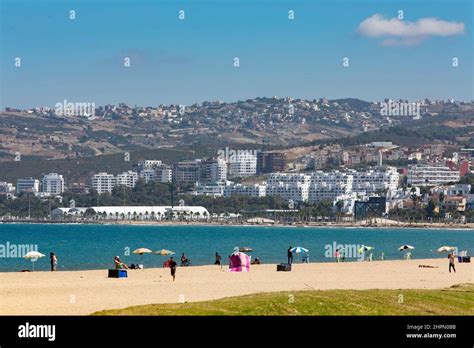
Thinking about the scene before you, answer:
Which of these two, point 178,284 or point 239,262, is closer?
point 178,284

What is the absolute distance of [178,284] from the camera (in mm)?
36688

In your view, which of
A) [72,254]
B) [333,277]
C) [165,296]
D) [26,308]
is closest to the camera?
[26,308]

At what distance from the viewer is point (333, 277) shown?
42.7 meters

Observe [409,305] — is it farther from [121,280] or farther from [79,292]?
[121,280]

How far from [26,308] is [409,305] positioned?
832 centimetres

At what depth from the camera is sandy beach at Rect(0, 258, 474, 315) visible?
2706 cm

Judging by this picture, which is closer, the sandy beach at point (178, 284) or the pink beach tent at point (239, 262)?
the sandy beach at point (178, 284)

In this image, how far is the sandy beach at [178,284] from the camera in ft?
88.8

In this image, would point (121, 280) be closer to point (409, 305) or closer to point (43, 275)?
point (43, 275)

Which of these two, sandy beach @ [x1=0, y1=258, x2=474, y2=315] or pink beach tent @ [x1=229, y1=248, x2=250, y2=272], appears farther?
pink beach tent @ [x1=229, y1=248, x2=250, y2=272]

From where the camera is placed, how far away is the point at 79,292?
31.4 meters
